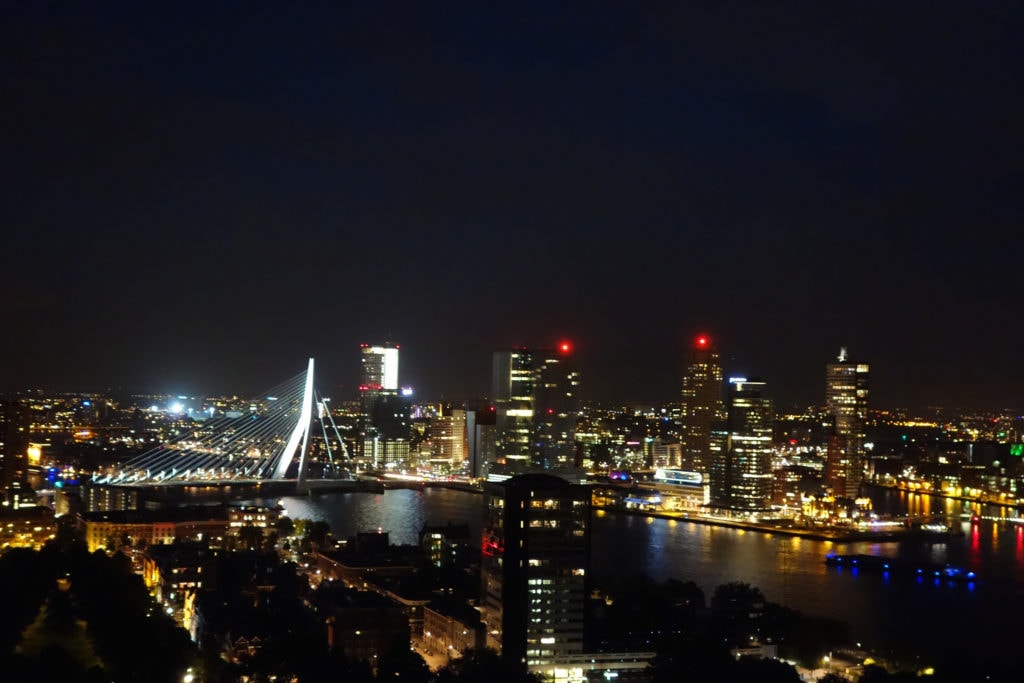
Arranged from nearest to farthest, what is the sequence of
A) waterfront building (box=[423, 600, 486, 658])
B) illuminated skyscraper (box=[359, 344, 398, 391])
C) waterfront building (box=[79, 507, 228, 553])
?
waterfront building (box=[423, 600, 486, 658]), waterfront building (box=[79, 507, 228, 553]), illuminated skyscraper (box=[359, 344, 398, 391])

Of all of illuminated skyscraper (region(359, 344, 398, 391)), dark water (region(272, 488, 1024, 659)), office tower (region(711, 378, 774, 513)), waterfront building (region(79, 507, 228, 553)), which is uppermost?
illuminated skyscraper (region(359, 344, 398, 391))

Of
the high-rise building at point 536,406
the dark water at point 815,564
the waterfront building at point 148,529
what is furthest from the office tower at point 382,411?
the waterfront building at point 148,529

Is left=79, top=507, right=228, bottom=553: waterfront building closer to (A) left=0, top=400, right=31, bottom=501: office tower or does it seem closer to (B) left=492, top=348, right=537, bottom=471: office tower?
(A) left=0, top=400, right=31, bottom=501: office tower

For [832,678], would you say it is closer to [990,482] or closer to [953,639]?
Result: [953,639]

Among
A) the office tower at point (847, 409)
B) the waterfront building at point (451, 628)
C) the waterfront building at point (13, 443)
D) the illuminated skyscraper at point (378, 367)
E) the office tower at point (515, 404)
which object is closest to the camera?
the waterfront building at point (451, 628)

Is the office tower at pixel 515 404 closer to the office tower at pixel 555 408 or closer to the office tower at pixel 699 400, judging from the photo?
the office tower at pixel 555 408

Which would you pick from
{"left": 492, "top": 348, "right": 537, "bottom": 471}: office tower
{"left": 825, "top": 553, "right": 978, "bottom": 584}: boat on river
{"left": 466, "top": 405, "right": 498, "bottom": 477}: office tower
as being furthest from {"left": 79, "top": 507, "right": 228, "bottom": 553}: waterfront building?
{"left": 466, "top": 405, "right": 498, "bottom": 477}: office tower

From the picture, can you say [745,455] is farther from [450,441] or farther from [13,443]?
[13,443]
